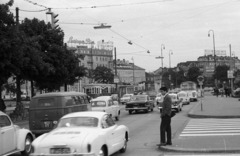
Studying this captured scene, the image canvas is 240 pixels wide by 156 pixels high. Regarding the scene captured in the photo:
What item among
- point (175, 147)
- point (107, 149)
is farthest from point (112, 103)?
point (107, 149)

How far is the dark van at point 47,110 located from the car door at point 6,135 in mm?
5003

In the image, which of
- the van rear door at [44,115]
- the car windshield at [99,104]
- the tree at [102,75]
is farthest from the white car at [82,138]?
the tree at [102,75]

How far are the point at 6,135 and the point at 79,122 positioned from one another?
2.18m

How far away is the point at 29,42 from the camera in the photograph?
107 feet

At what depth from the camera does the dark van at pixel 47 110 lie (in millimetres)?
17141

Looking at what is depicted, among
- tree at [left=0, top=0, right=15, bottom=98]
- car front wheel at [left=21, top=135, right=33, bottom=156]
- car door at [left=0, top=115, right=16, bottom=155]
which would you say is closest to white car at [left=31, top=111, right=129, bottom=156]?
car door at [left=0, top=115, right=16, bottom=155]

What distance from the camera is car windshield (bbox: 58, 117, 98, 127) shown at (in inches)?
430

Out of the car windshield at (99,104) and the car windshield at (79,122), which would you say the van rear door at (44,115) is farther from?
the car windshield at (99,104)

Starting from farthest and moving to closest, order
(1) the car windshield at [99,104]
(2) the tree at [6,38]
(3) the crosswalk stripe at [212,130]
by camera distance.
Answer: (1) the car windshield at [99,104]
(2) the tree at [6,38]
(3) the crosswalk stripe at [212,130]

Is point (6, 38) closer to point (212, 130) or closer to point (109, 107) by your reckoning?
point (109, 107)

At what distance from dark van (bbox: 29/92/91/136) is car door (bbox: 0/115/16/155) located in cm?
500

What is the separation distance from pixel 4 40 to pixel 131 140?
12.8 meters

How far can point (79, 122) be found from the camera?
11039 mm

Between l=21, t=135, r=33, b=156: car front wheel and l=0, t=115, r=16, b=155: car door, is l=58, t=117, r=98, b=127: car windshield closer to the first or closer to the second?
l=0, t=115, r=16, b=155: car door
